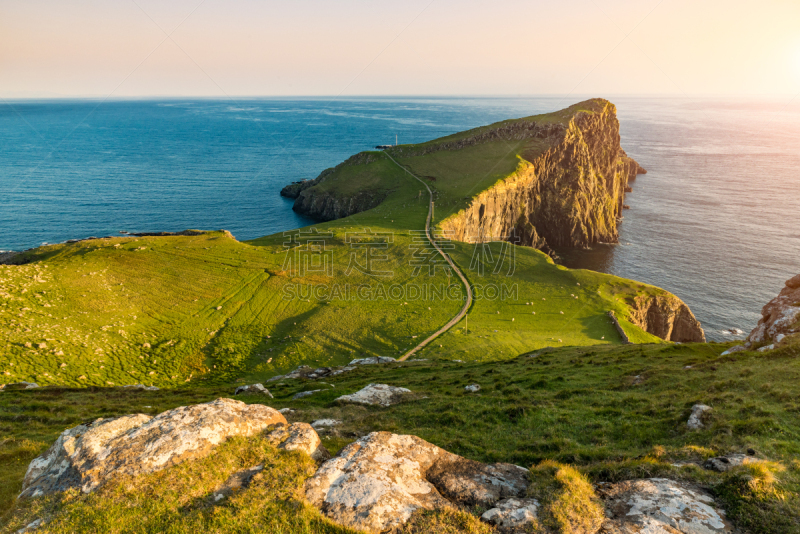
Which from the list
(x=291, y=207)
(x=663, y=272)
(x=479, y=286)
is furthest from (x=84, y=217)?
(x=663, y=272)

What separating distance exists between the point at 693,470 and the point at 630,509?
3335mm

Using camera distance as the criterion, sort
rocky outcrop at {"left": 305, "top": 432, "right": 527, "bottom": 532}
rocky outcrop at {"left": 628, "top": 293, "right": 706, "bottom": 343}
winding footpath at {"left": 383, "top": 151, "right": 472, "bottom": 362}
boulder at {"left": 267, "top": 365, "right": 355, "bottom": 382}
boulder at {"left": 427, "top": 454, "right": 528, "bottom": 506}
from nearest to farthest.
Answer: rocky outcrop at {"left": 305, "top": 432, "right": 527, "bottom": 532}, boulder at {"left": 427, "top": 454, "right": 528, "bottom": 506}, boulder at {"left": 267, "top": 365, "right": 355, "bottom": 382}, winding footpath at {"left": 383, "top": 151, "right": 472, "bottom": 362}, rocky outcrop at {"left": 628, "top": 293, "right": 706, "bottom": 343}

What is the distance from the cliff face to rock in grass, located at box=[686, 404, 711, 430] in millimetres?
85685

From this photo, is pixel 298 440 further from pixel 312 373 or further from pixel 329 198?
pixel 329 198

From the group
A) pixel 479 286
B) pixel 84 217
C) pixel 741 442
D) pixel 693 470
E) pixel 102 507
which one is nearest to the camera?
pixel 102 507

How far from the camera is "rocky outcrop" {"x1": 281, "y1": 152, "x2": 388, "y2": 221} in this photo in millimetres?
126312

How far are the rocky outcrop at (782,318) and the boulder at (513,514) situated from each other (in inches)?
1155

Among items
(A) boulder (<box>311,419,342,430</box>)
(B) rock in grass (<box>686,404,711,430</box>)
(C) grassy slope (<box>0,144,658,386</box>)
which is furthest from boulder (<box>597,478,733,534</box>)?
(C) grassy slope (<box>0,144,658,386</box>)

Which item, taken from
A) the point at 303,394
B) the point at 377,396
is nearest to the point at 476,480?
the point at 377,396

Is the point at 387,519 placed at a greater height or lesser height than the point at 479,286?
greater

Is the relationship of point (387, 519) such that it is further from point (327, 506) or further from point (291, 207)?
point (291, 207)

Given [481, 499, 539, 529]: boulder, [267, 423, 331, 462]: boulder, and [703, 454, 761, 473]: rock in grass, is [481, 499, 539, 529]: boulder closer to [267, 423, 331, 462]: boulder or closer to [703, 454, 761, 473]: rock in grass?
[267, 423, 331, 462]: boulder

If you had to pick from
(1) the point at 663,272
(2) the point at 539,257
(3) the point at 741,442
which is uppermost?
(3) the point at 741,442

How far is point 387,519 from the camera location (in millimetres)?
10531
